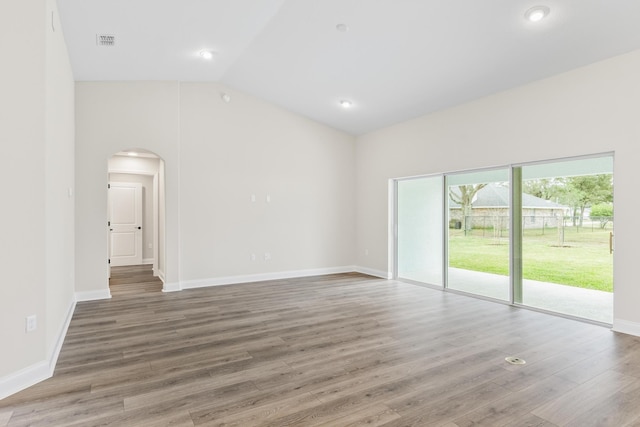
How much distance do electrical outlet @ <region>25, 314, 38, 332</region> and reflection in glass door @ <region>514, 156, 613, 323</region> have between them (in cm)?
534

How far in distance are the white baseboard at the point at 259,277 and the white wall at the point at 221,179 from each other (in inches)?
1.4

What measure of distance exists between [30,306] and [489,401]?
10.9 ft

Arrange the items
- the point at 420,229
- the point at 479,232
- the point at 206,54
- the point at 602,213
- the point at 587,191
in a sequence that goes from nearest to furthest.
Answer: the point at 602,213 < the point at 587,191 < the point at 206,54 < the point at 479,232 < the point at 420,229

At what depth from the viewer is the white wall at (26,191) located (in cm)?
246

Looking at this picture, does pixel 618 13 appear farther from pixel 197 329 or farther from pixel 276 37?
pixel 197 329

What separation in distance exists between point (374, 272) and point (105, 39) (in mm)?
5777

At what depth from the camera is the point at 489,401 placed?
7.84ft

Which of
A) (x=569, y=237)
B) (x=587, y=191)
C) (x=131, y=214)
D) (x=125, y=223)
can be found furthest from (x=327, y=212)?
(x=125, y=223)

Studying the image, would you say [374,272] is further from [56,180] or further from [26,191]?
[26,191]

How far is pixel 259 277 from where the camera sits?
6.67 m

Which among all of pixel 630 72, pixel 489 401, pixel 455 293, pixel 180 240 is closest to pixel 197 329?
pixel 180 240

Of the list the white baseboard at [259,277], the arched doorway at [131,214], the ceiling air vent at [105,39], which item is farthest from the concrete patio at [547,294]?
the arched doorway at [131,214]

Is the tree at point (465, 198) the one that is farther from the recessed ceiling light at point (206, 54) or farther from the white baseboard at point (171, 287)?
the white baseboard at point (171, 287)

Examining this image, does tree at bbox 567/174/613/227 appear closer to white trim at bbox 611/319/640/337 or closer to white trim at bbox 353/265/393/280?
white trim at bbox 611/319/640/337
